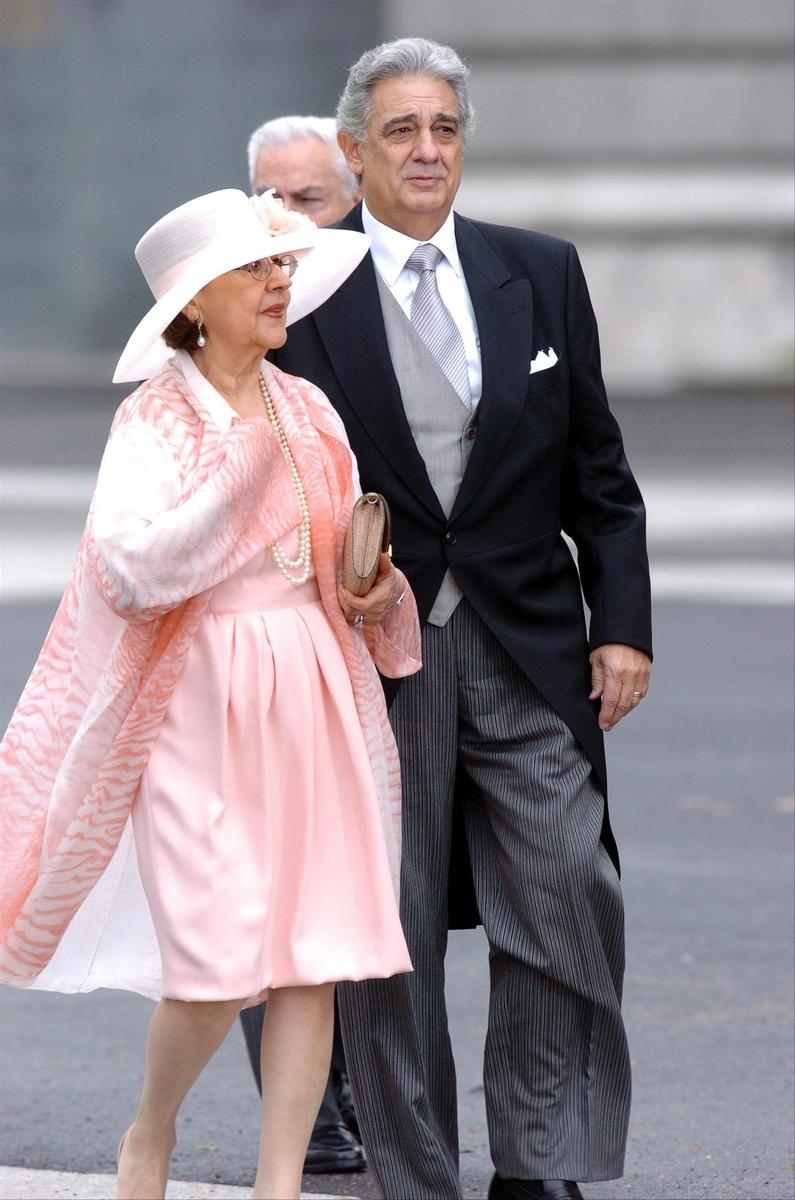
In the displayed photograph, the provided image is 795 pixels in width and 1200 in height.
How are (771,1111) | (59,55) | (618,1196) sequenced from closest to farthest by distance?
(618,1196) → (771,1111) → (59,55)

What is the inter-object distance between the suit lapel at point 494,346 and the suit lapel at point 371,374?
0.33 ft

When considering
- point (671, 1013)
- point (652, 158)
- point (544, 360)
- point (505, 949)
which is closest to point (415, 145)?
point (544, 360)

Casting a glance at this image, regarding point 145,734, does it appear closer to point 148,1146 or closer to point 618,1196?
point 148,1146

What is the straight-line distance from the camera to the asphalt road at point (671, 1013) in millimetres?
4273

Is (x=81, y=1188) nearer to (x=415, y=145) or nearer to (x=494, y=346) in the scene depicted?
(x=494, y=346)

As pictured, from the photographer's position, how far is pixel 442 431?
3.63 metres

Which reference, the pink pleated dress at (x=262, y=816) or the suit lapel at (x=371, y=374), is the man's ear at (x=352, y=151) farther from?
the pink pleated dress at (x=262, y=816)

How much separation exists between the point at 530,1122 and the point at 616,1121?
0.17 metres

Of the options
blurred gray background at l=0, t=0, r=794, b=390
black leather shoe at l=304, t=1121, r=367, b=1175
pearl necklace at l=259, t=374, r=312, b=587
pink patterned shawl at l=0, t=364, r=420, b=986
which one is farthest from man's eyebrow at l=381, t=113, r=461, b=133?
blurred gray background at l=0, t=0, r=794, b=390

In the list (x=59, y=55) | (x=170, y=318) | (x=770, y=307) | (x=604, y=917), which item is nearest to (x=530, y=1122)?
(x=604, y=917)

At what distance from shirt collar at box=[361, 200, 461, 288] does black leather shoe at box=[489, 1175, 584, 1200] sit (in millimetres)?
1676

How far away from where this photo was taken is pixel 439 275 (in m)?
3.71

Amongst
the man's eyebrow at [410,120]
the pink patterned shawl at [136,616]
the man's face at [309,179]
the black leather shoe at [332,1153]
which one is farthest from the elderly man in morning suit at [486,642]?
the man's face at [309,179]

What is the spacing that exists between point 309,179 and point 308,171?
21 mm
